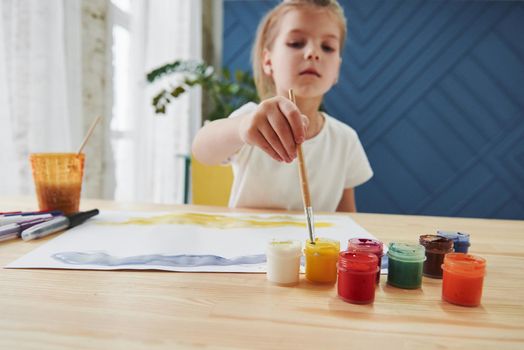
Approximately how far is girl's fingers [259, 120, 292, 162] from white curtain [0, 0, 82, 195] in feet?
3.13

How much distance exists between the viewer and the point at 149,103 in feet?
7.75

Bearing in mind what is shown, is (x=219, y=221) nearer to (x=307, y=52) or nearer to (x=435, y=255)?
(x=435, y=255)

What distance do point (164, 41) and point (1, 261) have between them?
2.22 meters

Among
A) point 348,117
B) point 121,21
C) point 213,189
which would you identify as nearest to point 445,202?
point 348,117

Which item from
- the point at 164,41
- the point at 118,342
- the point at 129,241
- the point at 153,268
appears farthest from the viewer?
the point at 164,41

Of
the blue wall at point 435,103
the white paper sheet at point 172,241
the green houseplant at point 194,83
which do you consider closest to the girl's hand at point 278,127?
the white paper sheet at point 172,241

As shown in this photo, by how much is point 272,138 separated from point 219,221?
9.1 inches

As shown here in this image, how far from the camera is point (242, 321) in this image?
14.4 inches

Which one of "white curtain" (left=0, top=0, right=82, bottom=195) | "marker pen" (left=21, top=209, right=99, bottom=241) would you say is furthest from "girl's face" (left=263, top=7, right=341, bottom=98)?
"white curtain" (left=0, top=0, right=82, bottom=195)

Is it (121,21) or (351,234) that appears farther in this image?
(121,21)

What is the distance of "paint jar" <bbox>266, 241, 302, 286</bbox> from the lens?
1.54 feet

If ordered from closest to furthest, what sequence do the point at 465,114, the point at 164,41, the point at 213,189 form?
the point at 213,189 → the point at 164,41 → the point at 465,114

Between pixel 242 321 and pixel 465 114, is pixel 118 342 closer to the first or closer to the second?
pixel 242 321

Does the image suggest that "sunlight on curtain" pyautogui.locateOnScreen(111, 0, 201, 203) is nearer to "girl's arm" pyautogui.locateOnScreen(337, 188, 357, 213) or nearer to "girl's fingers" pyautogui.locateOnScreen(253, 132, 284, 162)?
"girl's arm" pyautogui.locateOnScreen(337, 188, 357, 213)
